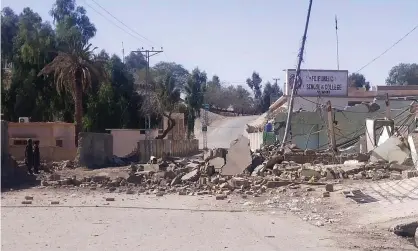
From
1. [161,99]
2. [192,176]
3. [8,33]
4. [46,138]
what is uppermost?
[8,33]

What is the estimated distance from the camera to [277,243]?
11.7 metres

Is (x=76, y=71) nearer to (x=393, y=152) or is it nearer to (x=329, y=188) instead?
(x=393, y=152)

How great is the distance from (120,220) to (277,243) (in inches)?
168

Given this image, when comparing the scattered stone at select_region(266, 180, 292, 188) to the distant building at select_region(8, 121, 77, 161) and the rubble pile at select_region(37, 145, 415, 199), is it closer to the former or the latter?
the rubble pile at select_region(37, 145, 415, 199)

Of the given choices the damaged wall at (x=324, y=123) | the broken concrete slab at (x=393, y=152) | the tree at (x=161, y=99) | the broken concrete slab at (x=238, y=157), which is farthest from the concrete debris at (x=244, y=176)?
the tree at (x=161, y=99)

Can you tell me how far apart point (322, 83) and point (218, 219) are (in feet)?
124

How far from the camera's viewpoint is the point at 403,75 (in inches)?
4230

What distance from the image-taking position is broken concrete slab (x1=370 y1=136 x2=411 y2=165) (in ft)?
81.7

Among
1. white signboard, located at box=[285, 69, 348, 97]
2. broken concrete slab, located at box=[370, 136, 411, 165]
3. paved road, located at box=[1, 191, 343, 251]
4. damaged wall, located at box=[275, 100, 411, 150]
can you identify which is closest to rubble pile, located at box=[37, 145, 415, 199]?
broken concrete slab, located at box=[370, 136, 411, 165]

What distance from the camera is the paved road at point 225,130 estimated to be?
80887mm

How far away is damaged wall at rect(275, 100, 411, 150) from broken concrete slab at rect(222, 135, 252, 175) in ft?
49.1

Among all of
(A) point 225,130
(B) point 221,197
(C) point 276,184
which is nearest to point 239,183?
(C) point 276,184

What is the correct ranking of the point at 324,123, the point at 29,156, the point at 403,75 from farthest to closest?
the point at 403,75
the point at 324,123
the point at 29,156

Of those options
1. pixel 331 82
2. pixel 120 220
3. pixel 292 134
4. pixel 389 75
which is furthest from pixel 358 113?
pixel 389 75
